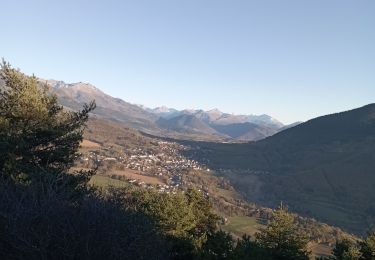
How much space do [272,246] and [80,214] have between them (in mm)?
20767

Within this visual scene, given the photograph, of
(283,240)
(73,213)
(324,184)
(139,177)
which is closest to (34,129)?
(73,213)

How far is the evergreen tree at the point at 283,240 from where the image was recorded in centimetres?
2902

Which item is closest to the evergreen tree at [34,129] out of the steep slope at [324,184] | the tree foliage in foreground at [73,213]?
the tree foliage in foreground at [73,213]

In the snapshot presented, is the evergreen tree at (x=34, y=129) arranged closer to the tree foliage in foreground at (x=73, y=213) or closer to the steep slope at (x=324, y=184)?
the tree foliage in foreground at (x=73, y=213)

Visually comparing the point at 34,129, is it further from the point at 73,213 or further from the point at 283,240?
the point at 283,240

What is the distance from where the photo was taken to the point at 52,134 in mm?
24891

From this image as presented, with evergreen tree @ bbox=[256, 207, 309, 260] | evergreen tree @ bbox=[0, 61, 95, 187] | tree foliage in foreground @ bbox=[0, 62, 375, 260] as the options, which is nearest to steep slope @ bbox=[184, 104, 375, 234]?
evergreen tree @ bbox=[256, 207, 309, 260]

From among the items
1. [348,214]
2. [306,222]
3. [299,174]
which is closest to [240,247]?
[306,222]

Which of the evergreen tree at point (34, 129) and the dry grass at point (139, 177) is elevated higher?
the evergreen tree at point (34, 129)

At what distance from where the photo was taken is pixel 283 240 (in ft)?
99.5

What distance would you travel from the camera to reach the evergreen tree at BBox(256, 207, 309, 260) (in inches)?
1142

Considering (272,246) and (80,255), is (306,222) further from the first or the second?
(80,255)

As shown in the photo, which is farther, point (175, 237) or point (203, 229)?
point (203, 229)

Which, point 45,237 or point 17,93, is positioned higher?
point 17,93
